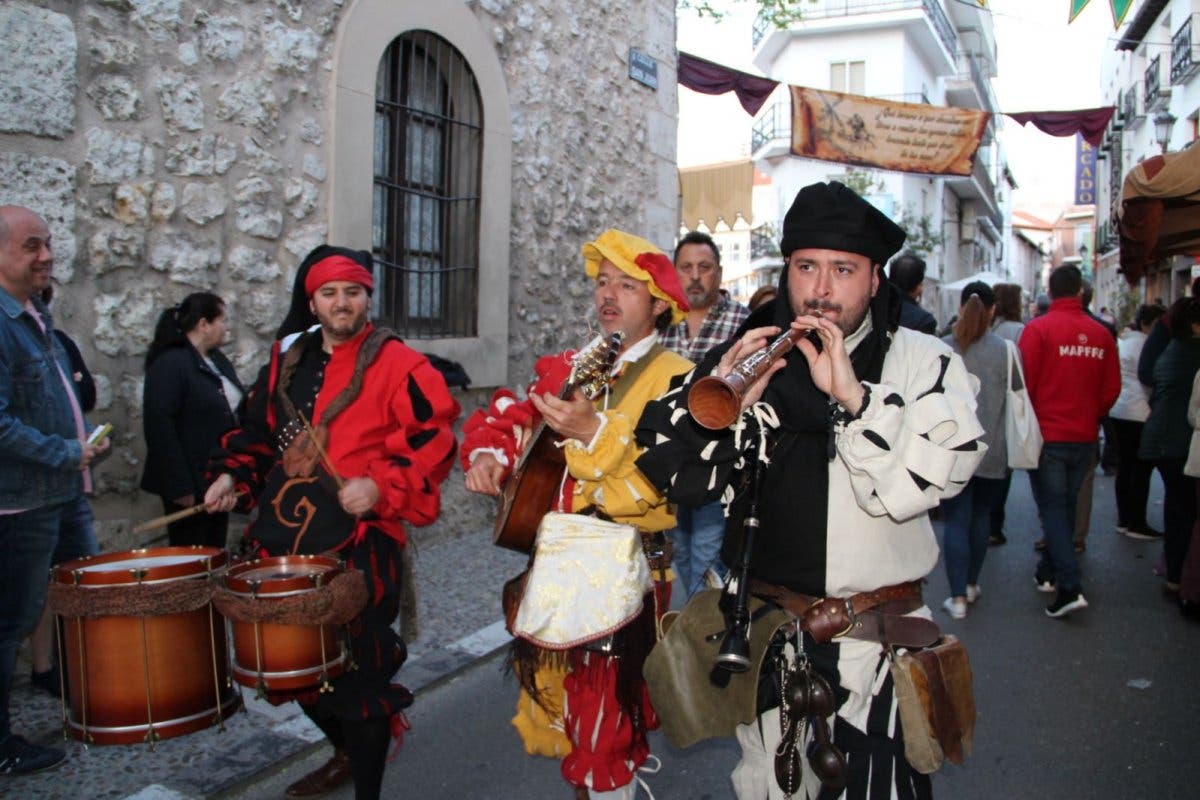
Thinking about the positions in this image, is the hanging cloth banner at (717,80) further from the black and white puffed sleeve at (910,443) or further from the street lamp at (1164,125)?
the street lamp at (1164,125)

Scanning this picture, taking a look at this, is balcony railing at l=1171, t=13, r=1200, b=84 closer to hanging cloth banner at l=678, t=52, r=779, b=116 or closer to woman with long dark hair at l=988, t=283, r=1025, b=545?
hanging cloth banner at l=678, t=52, r=779, b=116

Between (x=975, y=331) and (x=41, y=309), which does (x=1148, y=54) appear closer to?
(x=975, y=331)

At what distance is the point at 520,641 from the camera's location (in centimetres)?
299

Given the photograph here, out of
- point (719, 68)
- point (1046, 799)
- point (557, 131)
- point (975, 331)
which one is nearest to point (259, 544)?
point (1046, 799)

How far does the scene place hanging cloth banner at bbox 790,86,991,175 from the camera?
11898mm

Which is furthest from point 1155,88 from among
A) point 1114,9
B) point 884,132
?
point 1114,9

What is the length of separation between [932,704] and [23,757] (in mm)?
3271

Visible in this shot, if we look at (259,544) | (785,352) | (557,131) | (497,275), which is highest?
(557,131)

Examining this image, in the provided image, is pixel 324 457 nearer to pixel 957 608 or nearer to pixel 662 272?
pixel 662 272

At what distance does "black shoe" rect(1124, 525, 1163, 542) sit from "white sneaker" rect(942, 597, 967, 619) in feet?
10.3

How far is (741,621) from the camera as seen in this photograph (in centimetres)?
224

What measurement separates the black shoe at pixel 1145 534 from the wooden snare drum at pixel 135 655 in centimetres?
784

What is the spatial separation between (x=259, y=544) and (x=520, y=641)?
957 mm

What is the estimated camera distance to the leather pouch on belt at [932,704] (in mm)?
2174
